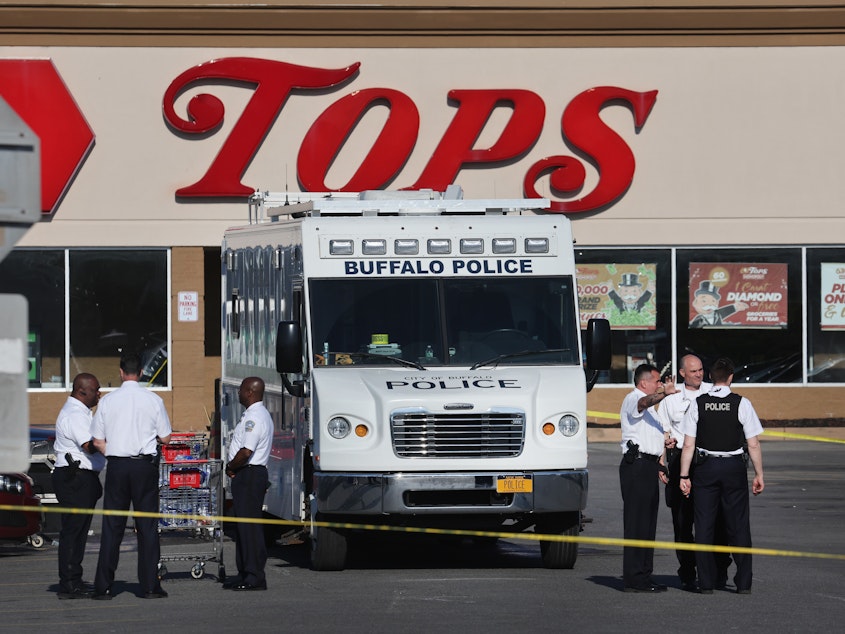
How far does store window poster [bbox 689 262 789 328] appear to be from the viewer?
1111 inches

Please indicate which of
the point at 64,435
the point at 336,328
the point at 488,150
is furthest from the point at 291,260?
the point at 488,150

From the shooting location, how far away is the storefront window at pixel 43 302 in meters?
27.6

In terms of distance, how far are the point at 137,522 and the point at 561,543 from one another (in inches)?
142

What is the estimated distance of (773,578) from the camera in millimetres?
13625

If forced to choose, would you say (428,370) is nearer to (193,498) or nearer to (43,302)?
(193,498)

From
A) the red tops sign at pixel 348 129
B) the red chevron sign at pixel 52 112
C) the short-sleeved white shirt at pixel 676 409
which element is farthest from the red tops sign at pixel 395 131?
the short-sleeved white shirt at pixel 676 409

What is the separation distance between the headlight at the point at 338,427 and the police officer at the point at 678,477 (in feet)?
8.27

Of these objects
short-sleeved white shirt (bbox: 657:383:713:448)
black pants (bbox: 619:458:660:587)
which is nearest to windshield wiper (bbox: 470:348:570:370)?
short-sleeved white shirt (bbox: 657:383:713:448)

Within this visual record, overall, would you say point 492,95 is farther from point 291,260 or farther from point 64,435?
point 64,435

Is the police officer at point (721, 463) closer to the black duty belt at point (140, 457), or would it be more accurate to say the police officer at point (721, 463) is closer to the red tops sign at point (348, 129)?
the black duty belt at point (140, 457)

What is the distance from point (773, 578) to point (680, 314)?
48.6ft

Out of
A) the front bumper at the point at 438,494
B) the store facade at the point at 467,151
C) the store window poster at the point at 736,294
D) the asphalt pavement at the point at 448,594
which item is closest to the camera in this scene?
the asphalt pavement at the point at 448,594

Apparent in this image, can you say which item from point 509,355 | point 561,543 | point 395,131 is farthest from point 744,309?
point 561,543

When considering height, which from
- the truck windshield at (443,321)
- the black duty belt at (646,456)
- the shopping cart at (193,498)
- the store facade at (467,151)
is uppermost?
the store facade at (467,151)
